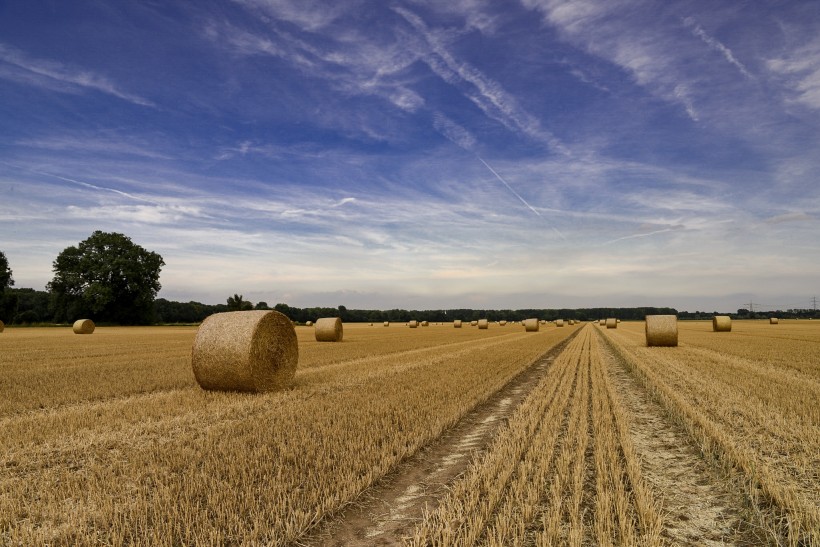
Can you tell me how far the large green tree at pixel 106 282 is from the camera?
184 feet

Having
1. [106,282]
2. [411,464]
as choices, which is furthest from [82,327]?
[411,464]

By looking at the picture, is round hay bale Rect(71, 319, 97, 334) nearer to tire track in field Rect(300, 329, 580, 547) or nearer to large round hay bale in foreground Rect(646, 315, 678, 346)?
tire track in field Rect(300, 329, 580, 547)

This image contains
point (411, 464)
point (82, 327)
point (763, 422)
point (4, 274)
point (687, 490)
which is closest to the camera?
point (687, 490)

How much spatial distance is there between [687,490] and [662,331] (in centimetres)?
1979

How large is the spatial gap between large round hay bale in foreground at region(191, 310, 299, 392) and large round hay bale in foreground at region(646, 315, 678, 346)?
18.3m

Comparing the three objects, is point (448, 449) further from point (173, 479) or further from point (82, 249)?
point (82, 249)

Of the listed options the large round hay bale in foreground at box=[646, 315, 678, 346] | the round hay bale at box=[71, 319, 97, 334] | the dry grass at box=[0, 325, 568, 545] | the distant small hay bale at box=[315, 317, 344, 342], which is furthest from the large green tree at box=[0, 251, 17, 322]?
the large round hay bale in foreground at box=[646, 315, 678, 346]

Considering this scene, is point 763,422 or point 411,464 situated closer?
point 411,464

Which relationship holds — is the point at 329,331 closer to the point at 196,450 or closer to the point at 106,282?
the point at 196,450

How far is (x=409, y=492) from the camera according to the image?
16.4ft

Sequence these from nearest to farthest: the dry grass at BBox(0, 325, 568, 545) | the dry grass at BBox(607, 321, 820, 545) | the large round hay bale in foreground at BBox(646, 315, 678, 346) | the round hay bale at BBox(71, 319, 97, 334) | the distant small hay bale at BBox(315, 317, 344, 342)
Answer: the dry grass at BBox(0, 325, 568, 545)
the dry grass at BBox(607, 321, 820, 545)
the large round hay bale in foreground at BBox(646, 315, 678, 346)
the distant small hay bale at BBox(315, 317, 344, 342)
the round hay bale at BBox(71, 319, 97, 334)

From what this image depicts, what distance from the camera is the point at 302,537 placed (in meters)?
3.95

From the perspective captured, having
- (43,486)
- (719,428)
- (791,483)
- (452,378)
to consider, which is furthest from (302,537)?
(452,378)

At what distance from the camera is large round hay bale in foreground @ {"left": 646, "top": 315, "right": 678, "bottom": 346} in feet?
74.2
